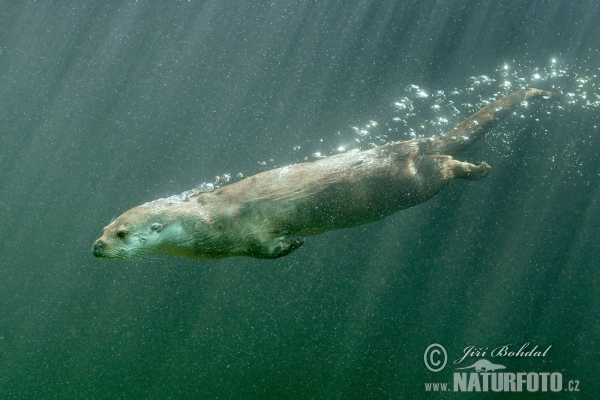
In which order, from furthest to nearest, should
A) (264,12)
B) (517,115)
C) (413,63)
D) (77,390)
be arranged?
(77,390) → (264,12) → (413,63) → (517,115)

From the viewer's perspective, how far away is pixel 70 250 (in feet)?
48.6

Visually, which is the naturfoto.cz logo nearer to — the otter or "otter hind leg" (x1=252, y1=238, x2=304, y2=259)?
the otter

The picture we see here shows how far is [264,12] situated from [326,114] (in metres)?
3.95

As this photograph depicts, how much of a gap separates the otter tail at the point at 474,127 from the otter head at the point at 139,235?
263cm

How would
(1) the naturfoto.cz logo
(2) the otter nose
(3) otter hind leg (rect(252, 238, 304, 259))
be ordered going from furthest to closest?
(1) the naturfoto.cz logo, (3) otter hind leg (rect(252, 238, 304, 259)), (2) the otter nose

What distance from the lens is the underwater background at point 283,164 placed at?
9.15 meters

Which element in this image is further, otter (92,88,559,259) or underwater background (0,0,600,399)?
underwater background (0,0,600,399)

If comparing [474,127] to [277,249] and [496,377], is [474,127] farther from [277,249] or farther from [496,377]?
[496,377]

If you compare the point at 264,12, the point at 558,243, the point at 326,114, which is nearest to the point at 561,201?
the point at 558,243

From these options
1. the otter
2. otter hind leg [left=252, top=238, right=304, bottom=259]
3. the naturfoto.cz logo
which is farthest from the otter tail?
the naturfoto.cz logo

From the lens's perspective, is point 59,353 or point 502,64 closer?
point 502,64

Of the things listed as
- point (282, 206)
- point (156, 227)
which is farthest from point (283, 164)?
point (156, 227)

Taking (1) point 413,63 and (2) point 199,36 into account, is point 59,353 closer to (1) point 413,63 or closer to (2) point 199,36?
(2) point 199,36

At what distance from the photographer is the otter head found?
8.89ft
